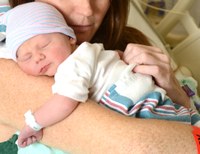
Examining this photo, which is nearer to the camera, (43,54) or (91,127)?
(91,127)

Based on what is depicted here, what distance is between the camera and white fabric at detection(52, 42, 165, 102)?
0.95 metres

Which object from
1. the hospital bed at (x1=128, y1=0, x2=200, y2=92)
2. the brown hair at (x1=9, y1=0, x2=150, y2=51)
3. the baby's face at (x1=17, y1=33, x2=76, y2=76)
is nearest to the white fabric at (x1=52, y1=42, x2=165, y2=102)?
the baby's face at (x1=17, y1=33, x2=76, y2=76)

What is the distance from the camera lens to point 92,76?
1.05 metres

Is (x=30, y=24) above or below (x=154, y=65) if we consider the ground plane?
above

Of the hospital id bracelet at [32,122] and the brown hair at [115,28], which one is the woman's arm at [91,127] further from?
the brown hair at [115,28]

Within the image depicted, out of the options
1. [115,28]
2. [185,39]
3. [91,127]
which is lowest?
[185,39]

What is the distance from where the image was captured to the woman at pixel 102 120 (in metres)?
0.87

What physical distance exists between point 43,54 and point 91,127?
0.88 ft

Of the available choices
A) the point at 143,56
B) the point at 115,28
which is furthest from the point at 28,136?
the point at 115,28

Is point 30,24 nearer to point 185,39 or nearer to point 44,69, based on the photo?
point 44,69

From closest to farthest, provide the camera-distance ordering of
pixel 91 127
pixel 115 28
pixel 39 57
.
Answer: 1. pixel 91 127
2. pixel 39 57
3. pixel 115 28

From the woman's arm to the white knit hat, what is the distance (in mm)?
99

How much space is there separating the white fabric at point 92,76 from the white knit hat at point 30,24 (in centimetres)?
11

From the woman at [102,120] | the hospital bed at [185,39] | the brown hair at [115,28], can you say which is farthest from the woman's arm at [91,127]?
the hospital bed at [185,39]
